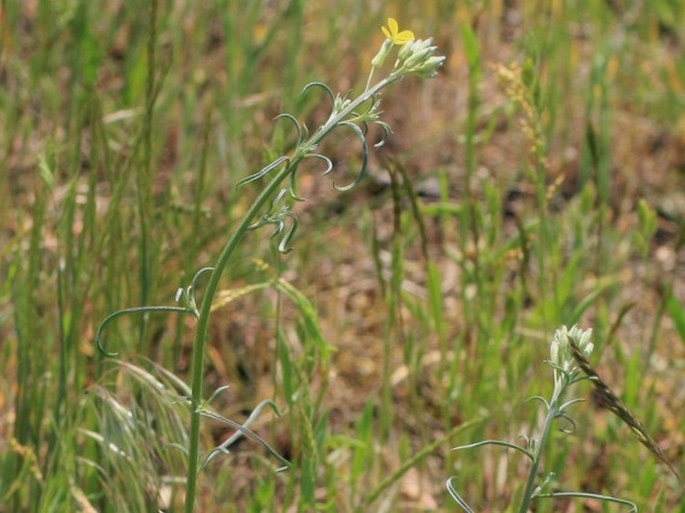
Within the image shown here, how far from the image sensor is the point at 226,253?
1141mm

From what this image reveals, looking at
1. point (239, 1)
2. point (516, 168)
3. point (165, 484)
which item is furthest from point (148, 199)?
point (516, 168)

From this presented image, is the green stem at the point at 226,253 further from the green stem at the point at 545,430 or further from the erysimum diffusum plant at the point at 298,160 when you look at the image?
the green stem at the point at 545,430

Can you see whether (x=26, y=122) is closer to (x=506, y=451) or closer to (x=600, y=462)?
(x=506, y=451)

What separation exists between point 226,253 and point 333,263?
172 cm

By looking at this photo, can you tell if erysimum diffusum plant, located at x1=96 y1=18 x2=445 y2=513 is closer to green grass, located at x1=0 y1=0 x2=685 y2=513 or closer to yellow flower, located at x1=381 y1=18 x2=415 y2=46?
yellow flower, located at x1=381 y1=18 x2=415 y2=46

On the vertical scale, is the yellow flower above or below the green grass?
above

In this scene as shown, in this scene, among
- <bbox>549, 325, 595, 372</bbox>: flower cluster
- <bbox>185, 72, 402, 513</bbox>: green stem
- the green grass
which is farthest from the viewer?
the green grass

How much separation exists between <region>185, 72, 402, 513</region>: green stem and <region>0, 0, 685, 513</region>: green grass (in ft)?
0.15

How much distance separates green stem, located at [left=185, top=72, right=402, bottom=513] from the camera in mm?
1098

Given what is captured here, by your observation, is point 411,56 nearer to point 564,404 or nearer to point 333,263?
point 564,404

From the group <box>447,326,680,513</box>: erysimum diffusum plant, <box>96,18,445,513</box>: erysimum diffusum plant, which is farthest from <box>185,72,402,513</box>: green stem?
<box>447,326,680,513</box>: erysimum diffusum plant

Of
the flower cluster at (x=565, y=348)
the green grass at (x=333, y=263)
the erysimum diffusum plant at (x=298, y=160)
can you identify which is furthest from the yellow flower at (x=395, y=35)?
the green grass at (x=333, y=263)

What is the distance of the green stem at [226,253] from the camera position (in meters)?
1.10

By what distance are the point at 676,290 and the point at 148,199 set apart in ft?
5.37
